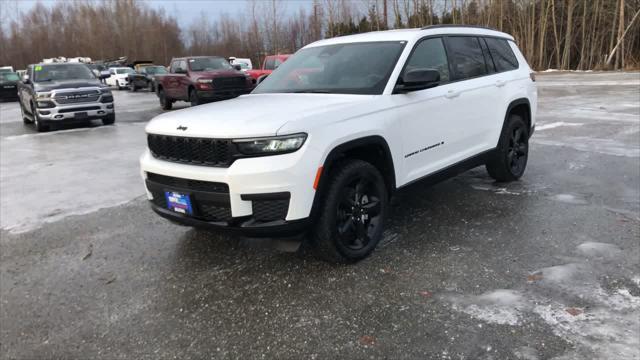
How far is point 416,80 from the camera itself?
4.01 meters

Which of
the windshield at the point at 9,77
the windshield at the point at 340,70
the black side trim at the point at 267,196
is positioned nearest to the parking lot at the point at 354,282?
the black side trim at the point at 267,196

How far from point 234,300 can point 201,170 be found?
0.94 metres

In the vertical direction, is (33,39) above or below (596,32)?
above

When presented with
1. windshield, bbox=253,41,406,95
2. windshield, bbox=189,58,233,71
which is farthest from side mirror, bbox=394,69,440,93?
windshield, bbox=189,58,233,71

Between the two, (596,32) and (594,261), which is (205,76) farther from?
(596,32)

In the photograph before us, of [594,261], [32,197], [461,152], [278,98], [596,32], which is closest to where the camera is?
[594,261]

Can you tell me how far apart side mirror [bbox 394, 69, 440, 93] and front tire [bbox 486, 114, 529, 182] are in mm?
1852

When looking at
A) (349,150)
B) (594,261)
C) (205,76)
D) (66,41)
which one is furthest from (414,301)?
(66,41)

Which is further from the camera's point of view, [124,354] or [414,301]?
[414,301]

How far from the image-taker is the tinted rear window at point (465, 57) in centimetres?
496

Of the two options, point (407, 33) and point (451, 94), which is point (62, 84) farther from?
point (451, 94)

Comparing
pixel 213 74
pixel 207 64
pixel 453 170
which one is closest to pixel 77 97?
pixel 213 74

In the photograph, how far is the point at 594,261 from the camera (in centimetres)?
381

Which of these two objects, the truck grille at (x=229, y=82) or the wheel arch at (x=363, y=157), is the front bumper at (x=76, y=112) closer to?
the truck grille at (x=229, y=82)
